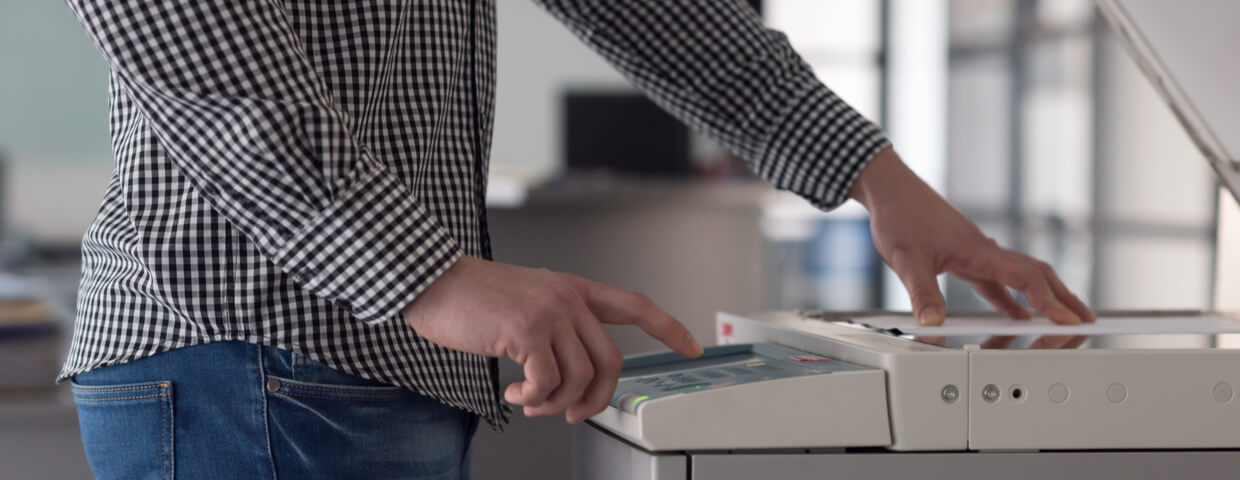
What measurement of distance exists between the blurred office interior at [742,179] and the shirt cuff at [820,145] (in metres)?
0.87

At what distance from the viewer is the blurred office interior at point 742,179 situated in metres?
1.82

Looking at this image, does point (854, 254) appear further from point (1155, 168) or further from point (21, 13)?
point (21, 13)

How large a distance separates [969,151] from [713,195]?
308cm

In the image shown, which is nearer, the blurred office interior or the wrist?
the wrist

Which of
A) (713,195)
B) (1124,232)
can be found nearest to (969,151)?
(1124,232)

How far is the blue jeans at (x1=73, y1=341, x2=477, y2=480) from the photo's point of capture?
625 mm

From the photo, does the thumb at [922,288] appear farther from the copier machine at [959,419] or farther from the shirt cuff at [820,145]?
the copier machine at [959,419]

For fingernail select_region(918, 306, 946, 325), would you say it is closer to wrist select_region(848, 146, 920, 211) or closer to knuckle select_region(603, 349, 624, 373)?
wrist select_region(848, 146, 920, 211)

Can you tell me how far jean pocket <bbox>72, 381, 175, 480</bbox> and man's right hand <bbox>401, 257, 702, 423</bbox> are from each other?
184 mm

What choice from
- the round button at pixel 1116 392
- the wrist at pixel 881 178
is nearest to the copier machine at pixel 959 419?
the round button at pixel 1116 392

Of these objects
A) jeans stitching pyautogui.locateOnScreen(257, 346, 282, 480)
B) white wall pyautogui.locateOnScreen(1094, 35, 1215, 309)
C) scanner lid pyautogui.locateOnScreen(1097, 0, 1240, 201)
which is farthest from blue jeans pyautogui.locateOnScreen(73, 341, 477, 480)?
white wall pyautogui.locateOnScreen(1094, 35, 1215, 309)

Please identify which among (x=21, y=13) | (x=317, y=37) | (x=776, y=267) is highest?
(x=21, y=13)

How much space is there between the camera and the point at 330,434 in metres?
0.64

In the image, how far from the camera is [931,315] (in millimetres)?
796
